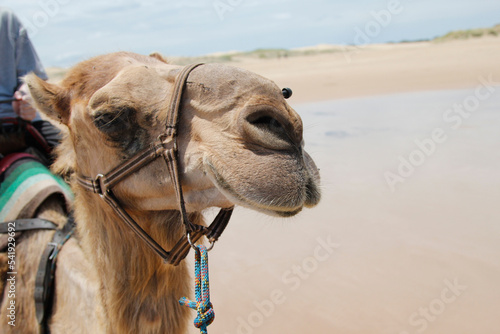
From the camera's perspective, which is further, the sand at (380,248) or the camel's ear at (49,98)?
the sand at (380,248)

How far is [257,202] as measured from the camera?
1758mm

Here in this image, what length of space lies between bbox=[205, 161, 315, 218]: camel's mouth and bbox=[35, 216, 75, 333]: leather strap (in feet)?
5.16

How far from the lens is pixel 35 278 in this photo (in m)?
2.78

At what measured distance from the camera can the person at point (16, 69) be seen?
347 centimetres

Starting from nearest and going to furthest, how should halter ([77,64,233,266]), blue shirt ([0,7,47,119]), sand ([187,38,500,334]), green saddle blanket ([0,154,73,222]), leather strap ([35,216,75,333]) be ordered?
1. halter ([77,64,233,266])
2. leather strap ([35,216,75,333])
3. green saddle blanket ([0,154,73,222])
4. blue shirt ([0,7,47,119])
5. sand ([187,38,500,334])

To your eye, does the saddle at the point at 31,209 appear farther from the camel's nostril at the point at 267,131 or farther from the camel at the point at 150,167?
the camel's nostril at the point at 267,131

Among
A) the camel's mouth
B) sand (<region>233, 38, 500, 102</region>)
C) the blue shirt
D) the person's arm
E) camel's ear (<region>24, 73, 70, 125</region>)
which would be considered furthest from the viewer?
sand (<region>233, 38, 500, 102</region>)

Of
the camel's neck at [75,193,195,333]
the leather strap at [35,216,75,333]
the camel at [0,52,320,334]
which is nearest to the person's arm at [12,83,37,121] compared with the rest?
the camel at [0,52,320,334]

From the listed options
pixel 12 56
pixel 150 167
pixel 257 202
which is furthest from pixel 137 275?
pixel 12 56

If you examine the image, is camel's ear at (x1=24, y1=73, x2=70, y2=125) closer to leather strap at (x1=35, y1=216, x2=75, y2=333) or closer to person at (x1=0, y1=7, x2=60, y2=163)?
leather strap at (x1=35, y1=216, x2=75, y2=333)

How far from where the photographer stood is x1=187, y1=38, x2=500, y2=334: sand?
4434 mm

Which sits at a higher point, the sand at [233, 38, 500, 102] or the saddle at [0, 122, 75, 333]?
the saddle at [0, 122, 75, 333]

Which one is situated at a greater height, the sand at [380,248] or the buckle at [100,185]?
the buckle at [100,185]

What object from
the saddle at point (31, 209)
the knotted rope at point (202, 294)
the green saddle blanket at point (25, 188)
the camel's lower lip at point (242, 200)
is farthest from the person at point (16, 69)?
the camel's lower lip at point (242, 200)
